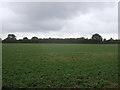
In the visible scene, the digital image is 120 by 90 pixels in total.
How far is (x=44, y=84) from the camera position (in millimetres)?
6711

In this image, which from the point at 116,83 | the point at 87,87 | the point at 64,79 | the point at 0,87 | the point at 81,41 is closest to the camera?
the point at 0,87

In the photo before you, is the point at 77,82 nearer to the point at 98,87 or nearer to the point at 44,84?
the point at 98,87

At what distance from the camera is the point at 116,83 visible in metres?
7.05

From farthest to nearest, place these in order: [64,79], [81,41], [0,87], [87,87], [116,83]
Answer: [81,41]
[64,79]
[116,83]
[87,87]
[0,87]

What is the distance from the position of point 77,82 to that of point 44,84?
4.89 feet

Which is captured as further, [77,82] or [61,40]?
[61,40]

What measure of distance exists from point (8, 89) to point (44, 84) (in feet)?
4.83

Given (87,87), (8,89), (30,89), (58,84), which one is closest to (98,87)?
(87,87)

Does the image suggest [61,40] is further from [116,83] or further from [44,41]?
[116,83]

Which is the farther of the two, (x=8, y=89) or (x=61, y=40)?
(x=61, y=40)

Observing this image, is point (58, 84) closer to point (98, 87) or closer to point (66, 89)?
point (66, 89)

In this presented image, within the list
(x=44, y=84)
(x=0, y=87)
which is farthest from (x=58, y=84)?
(x=0, y=87)

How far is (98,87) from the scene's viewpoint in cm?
643

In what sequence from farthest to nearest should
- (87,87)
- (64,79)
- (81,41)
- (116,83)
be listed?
(81,41), (64,79), (116,83), (87,87)
